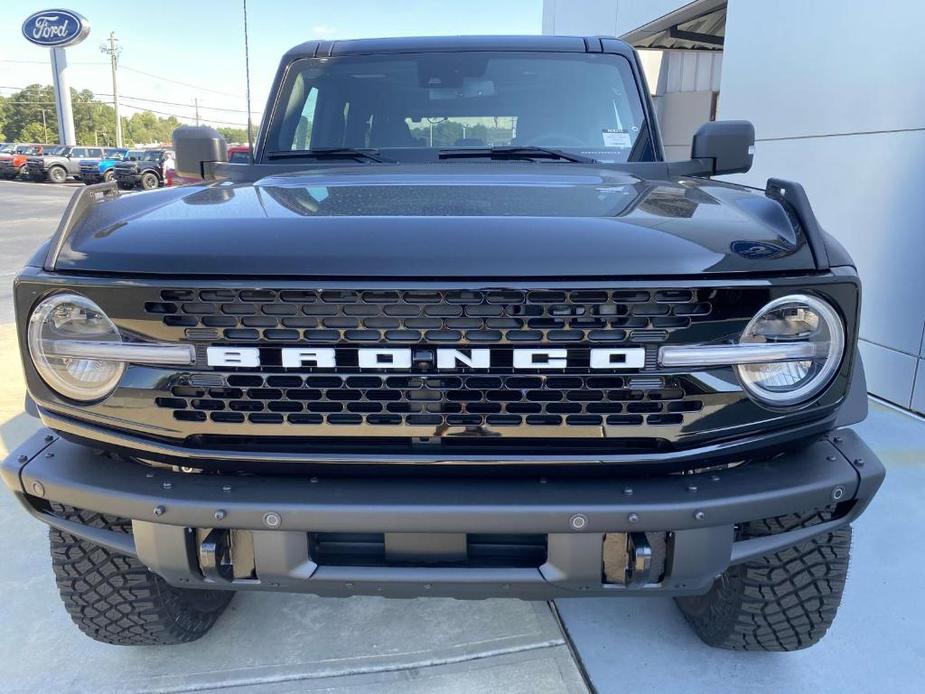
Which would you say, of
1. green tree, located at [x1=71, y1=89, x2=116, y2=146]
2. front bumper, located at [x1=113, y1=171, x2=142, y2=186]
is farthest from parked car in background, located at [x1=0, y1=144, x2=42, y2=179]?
green tree, located at [x1=71, y1=89, x2=116, y2=146]

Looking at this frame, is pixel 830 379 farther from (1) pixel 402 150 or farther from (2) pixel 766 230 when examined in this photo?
(1) pixel 402 150

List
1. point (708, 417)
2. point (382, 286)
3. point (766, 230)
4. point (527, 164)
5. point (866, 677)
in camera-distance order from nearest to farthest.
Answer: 1. point (382, 286)
2. point (708, 417)
3. point (766, 230)
4. point (866, 677)
5. point (527, 164)

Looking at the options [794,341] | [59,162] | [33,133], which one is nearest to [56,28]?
[59,162]

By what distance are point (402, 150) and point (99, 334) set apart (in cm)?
154

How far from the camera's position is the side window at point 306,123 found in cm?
305

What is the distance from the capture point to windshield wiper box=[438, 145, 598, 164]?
9.22ft

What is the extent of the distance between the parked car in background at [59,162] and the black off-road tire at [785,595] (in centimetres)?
3418

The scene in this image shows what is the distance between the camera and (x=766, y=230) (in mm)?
1773

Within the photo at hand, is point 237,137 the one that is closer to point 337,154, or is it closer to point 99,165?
point 99,165

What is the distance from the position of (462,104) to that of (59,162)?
33761 mm

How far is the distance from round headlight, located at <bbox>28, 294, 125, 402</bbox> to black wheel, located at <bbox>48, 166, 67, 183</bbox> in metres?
34.4

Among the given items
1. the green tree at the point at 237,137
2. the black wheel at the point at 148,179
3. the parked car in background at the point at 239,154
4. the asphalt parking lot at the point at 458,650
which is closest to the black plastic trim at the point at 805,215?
the asphalt parking lot at the point at 458,650

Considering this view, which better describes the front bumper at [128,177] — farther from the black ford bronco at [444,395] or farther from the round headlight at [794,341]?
the round headlight at [794,341]

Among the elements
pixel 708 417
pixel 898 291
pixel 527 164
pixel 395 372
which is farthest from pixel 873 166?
pixel 395 372
